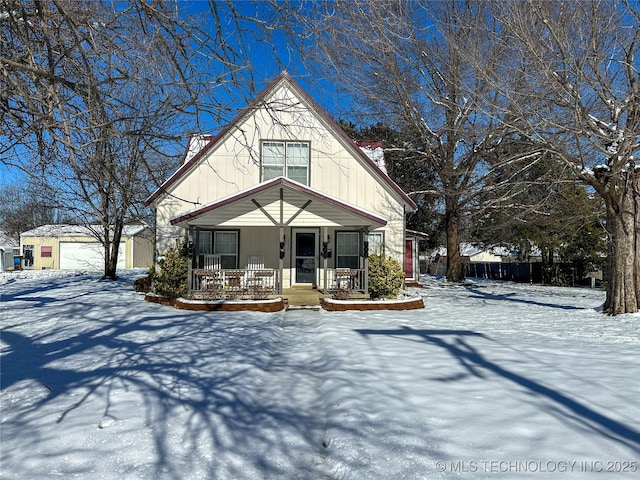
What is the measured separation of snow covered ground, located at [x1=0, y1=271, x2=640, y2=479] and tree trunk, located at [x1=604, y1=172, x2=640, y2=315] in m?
2.67

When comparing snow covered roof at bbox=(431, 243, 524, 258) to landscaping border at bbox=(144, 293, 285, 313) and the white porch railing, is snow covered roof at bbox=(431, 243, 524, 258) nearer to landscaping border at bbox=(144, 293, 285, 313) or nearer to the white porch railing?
the white porch railing

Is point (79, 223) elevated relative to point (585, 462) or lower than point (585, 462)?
elevated

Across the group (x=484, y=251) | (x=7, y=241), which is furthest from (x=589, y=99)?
(x=7, y=241)

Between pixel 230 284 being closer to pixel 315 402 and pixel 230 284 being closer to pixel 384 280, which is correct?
pixel 384 280

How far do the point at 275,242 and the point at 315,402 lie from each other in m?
10.6

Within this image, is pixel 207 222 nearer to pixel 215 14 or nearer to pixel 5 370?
pixel 5 370

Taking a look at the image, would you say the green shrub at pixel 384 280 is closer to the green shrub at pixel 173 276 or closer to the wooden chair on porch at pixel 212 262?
the wooden chair on porch at pixel 212 262

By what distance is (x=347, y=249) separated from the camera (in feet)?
50.6

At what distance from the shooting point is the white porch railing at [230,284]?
40.1 ft

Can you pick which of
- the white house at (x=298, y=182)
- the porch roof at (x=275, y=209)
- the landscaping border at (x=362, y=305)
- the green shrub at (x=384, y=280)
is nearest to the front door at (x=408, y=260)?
the white house at (x=298, y=182)

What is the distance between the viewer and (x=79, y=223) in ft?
73.6

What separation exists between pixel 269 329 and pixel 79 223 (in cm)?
1748

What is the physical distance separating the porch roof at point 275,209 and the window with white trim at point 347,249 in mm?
2837

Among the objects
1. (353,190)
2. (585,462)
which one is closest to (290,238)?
(353,190)
